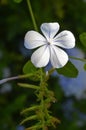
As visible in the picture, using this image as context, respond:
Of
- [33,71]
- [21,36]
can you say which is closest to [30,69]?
[33,71]

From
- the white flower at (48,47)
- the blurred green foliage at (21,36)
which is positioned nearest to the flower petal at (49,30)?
the white flower at (48,47)

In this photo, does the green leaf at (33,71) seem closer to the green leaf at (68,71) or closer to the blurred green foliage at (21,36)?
the green leaf at (68,71)

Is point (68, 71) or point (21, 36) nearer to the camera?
point (68, 71)

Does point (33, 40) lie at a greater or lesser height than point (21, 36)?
lesser

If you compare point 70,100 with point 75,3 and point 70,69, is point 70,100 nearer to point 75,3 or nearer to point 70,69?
point 75,3

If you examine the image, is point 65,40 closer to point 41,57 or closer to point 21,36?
point 41,57
